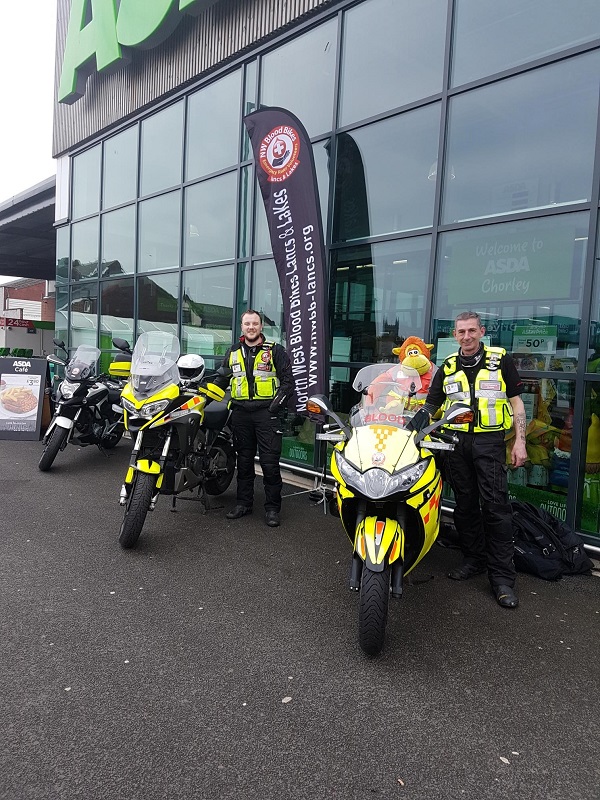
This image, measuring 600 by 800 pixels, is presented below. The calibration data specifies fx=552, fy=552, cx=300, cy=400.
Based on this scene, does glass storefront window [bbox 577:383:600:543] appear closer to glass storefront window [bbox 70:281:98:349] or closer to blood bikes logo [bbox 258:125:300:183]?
blood bikes logo [bbox 258:125:300:183]

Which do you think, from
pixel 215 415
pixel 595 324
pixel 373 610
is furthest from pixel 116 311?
pixel 373 610

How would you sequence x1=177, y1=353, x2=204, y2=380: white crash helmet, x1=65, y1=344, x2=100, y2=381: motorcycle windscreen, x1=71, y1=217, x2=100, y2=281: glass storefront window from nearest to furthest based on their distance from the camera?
x1=177, y1=353, x2=204, y2=380: white crash helmet
x1=65, y1=344, x2=100, y2=381: motorcycle windscreen
x1=71, y1=217, x2=100, y2=281: glass storefront window

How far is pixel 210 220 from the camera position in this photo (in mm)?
8531

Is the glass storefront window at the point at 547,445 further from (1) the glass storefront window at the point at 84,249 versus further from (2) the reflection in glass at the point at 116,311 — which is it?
(1) the glass storefront window at the point at 84,249

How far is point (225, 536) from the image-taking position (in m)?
4.67

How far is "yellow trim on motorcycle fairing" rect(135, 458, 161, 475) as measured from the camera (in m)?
4.21

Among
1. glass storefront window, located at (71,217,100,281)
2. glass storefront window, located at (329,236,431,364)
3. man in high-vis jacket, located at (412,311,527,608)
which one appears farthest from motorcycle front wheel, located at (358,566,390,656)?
glass storefront window, located at (71,217,100,281)

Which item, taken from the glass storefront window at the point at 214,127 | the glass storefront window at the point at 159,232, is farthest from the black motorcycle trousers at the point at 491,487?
the glass storefront window at the point at 159,232

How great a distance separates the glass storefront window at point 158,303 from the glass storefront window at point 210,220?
0.62 metres

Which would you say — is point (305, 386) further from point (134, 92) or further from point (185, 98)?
point (134, 92)

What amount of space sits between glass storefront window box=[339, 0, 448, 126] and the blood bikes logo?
3.21ft

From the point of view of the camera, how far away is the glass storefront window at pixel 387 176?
582 centimetres

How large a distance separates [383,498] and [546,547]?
6.67 feet

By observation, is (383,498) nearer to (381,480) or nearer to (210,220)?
(381,480)
